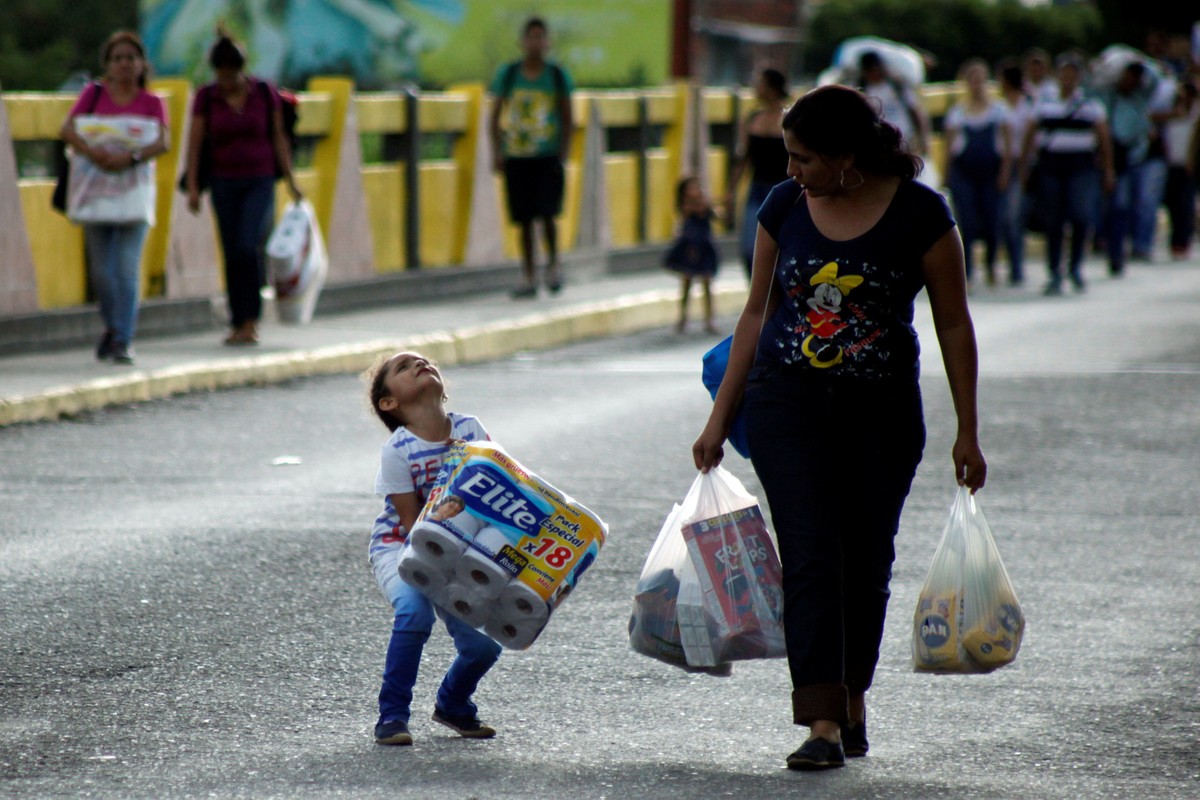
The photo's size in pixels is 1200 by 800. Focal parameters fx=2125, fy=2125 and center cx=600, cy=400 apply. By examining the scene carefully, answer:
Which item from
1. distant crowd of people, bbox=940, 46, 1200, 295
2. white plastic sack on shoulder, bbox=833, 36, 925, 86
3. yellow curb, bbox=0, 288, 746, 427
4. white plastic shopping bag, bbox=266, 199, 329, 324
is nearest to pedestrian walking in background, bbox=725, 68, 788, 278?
yellow curb, bbox=0, 288, 746, 427

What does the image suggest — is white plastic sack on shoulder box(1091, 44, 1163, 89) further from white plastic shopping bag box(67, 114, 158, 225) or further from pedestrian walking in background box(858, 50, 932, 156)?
white plastic shopping bag box(67, 114, 158, 225)

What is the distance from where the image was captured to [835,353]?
4.63 meters

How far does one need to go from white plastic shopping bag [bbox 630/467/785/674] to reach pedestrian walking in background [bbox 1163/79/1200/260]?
17.3m

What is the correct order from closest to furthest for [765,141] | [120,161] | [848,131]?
[848,131], [120,161], [765,141]

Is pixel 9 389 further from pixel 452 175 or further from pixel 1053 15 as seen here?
pixel 1053 15

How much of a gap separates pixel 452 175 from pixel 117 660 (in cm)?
1173

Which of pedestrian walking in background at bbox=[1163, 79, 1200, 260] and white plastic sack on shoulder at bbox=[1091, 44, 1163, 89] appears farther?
pedestrian walking in background at bbox=[1163, 79, 1200, 260]

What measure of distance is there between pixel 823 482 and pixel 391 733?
3.70 feet

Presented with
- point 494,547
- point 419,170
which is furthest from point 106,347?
point 494,547

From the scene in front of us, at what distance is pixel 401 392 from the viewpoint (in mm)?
4867

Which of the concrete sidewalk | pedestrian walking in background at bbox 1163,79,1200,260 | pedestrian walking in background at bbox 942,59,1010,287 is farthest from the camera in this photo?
pedestrian walking in background at bbox 1163,79,1200,260

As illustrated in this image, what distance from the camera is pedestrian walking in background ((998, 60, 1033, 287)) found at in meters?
18.0

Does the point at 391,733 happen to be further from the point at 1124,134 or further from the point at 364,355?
the point at 1124,134

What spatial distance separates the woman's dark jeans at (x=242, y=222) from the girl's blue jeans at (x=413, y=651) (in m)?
7.44
